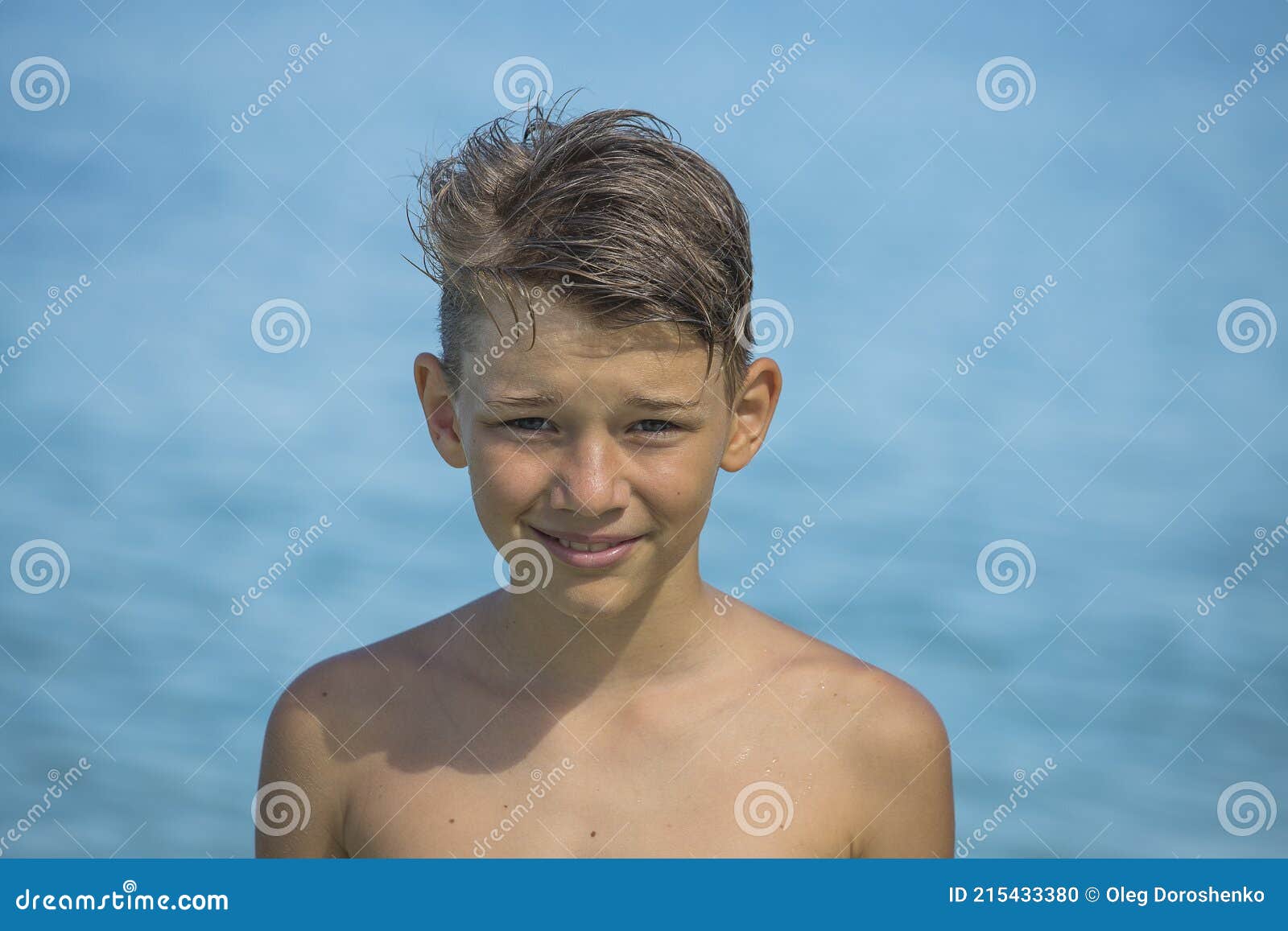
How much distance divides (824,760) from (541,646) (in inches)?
20.7

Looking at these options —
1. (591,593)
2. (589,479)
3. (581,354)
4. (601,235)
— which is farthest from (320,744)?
(601,235)

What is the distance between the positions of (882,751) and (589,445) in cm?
81

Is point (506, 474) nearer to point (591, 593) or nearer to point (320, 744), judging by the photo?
point (591, 593)

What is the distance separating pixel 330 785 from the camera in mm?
2488

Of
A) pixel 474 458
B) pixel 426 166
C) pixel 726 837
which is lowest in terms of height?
pixel 726 837

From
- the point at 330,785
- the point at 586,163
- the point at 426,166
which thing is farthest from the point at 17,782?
the point at 586,163

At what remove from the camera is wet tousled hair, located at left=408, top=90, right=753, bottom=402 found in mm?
2125

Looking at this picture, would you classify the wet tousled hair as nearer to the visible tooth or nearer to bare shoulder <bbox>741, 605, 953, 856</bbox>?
the visible tooth

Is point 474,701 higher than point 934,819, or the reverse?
point 474,701

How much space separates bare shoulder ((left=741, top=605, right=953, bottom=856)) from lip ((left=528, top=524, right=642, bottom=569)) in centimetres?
48

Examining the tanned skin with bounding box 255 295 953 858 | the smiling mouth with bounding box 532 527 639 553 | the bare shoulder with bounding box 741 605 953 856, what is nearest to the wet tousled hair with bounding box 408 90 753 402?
the tanned skin with bounding box 255 295 953 858

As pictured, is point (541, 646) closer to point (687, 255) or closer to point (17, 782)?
point (687, 255)

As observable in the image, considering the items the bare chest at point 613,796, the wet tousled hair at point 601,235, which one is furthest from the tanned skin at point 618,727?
the wet tousled hair at point 601,235

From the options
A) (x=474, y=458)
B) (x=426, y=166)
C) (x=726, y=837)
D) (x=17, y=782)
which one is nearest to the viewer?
(x=474, y=458)
